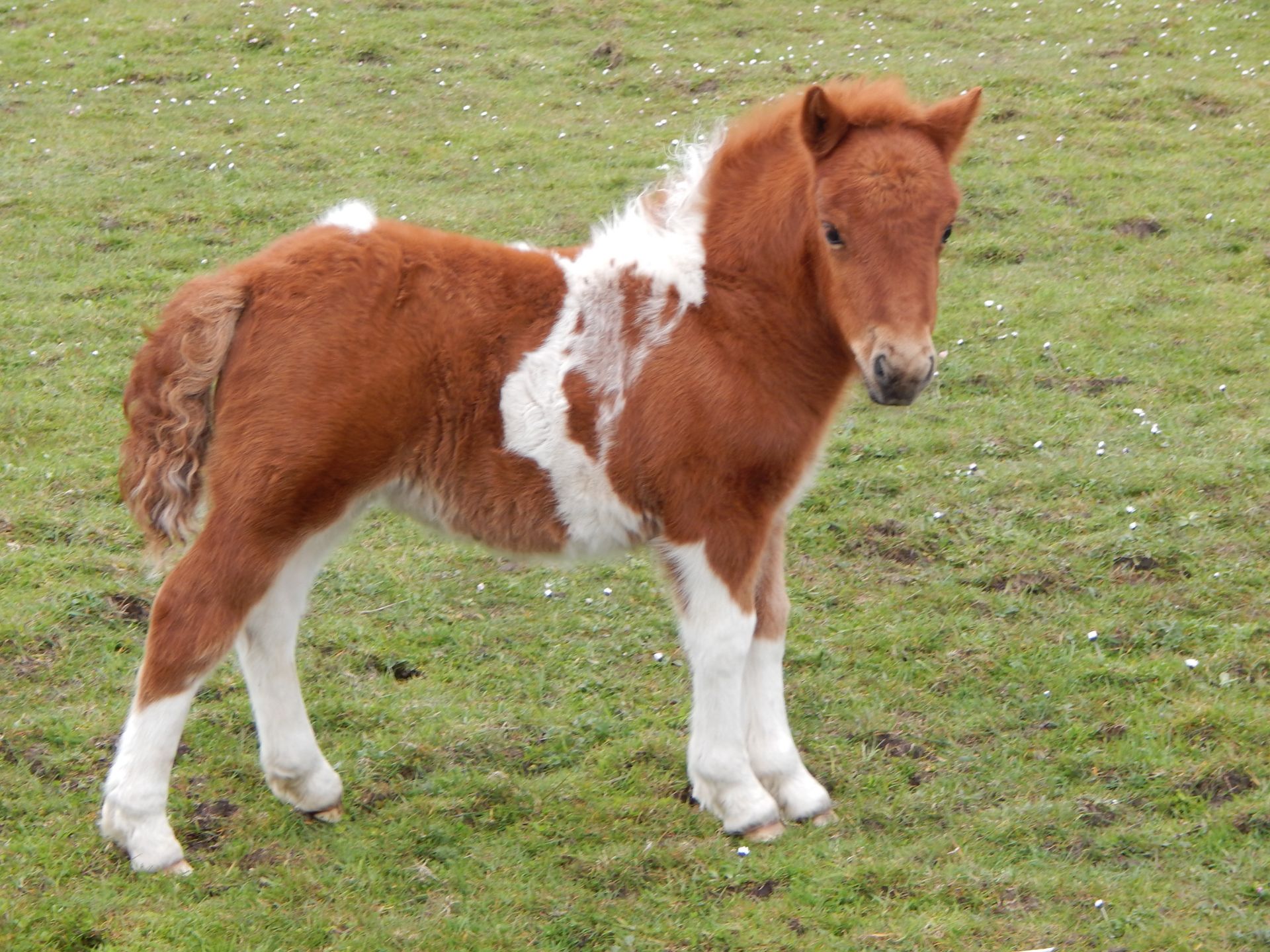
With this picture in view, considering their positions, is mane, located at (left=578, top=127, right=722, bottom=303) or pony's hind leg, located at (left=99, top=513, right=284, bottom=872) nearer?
pony's hind leg, located at (left=99, top=513, right=284, bottom=872)

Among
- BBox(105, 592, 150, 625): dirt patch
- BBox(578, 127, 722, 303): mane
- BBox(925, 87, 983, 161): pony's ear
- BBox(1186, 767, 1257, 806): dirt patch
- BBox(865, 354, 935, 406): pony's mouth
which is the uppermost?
BBox(925, 87, 983, 161): pony's ear

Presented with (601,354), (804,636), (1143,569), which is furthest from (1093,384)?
(601,354)

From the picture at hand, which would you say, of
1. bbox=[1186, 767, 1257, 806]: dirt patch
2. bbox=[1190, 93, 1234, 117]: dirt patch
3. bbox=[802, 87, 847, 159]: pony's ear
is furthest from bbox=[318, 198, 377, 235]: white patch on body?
bbox=[1190, 93, 1234, 117]: dirt patch

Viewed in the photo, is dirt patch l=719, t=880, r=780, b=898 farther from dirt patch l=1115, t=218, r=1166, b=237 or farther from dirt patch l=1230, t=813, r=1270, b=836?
dirt patch l=1115, t=218, r=1166, b=237

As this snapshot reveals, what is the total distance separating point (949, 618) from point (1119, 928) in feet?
6.32

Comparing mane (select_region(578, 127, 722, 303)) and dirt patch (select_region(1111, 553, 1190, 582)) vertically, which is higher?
mane (select_region(578, 127, 722, 303))

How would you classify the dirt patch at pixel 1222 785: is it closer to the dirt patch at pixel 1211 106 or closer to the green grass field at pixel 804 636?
the green grass field at pixel 804 636

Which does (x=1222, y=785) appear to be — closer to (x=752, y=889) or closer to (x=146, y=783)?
(x=752, y=889)

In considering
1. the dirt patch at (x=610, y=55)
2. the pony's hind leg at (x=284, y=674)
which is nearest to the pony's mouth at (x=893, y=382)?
the pony's hind leg at (x=284, y=674)

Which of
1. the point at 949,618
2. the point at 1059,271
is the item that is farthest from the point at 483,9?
the point at 949,618

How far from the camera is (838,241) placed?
165 inches

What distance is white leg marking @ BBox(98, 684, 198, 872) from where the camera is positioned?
13.5ft

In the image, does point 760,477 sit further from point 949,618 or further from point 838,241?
point 949,618

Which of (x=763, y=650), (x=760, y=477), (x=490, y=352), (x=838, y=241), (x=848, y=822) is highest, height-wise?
(x=838, y=241)
